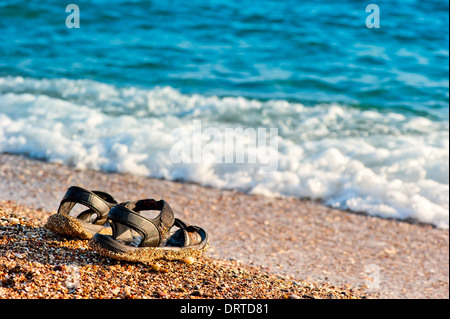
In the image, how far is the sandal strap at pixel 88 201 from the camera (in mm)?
3422

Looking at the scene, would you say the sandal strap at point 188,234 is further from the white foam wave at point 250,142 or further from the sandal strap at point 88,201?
the white foam wave at point 250,142

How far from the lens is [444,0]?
1313 cm

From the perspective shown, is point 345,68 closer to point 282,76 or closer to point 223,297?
point 282,76

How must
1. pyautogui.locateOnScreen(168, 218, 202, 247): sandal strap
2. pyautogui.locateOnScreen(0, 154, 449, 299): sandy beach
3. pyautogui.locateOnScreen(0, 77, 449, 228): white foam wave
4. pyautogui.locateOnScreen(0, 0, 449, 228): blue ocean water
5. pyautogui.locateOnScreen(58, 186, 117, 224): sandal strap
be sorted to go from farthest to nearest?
pyautogui.locateOnScreen(0, 0, 449, 228): blue ocean water → pyautogui.locateOnScreen(0, 77, 449, 228): white foam wave → pyautogui.locateOnScreen(168, 218, 202, 247): sandal strap → pyautogui.locateOnScreen(58, 186, 117, 224): sandal strap → pyautogui.locateOnScreen(0, 154, 449, 299): sandy beach

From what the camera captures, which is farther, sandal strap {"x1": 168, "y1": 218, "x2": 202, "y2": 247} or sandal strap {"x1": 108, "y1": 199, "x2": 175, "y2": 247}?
sandal strap {"x1": 168, "y1": 218, "x2": 202, "y2": 247}

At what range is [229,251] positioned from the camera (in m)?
4.84

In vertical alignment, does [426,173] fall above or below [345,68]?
below

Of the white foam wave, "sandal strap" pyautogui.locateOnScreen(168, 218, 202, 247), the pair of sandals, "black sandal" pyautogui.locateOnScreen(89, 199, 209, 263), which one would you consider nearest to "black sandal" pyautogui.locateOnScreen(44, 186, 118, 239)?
the pair of sandals

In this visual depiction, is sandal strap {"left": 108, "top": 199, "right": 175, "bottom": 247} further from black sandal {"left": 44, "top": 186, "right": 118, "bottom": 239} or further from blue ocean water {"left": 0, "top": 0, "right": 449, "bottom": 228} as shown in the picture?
blue ocean water {"left": 0, "top": 0, "right": 449, "bottom": 228}

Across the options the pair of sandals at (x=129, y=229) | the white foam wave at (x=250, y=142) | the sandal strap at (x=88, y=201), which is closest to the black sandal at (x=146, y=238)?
the pair of sandals at (x=129, y=229)

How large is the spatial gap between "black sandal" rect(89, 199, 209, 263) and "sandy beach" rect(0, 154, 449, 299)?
94mm

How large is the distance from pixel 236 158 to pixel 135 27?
6.22m

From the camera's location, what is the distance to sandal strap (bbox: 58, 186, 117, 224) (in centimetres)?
342
